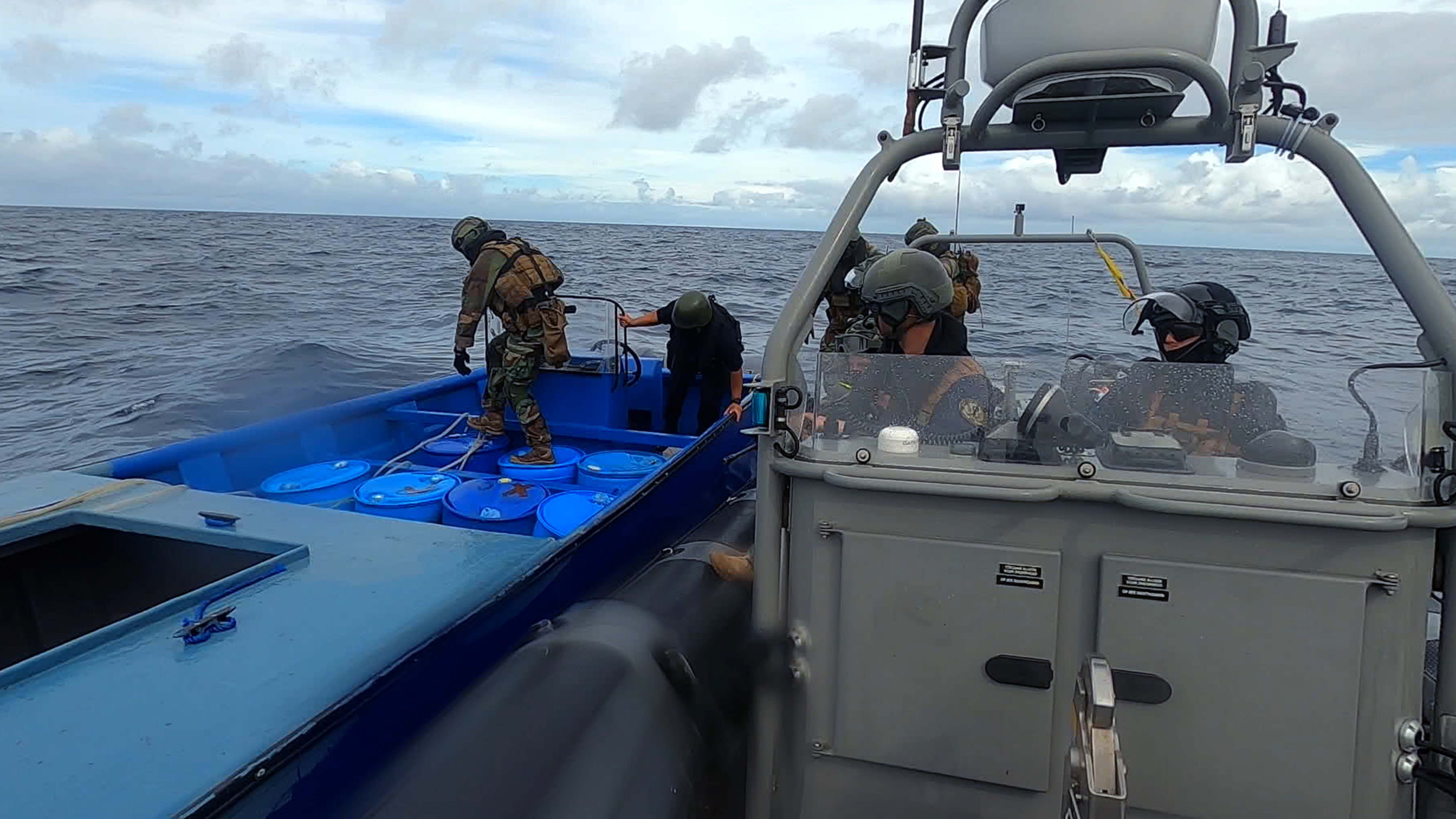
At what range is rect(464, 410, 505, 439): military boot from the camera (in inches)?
247

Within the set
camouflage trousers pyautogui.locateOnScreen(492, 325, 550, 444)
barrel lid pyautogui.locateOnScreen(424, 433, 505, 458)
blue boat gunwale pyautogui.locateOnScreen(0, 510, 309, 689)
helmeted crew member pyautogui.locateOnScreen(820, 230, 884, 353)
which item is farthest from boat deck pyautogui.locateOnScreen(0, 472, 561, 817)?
helmeted crew member pyautogui.locateOnScreen(820, 230, 884, 353)

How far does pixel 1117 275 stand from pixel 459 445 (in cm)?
421

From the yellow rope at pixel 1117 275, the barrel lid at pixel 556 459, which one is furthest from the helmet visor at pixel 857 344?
the barrel lid at pixel 556 459

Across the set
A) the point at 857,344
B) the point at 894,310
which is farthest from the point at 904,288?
the point at 857,344

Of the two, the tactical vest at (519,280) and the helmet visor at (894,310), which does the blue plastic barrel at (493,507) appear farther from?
the helmet visor at (894,310)

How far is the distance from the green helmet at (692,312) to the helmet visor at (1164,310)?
3.77 metres

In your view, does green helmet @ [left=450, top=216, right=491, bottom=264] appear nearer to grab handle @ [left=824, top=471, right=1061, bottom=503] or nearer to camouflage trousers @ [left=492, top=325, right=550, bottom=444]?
camouflage trousers @ [left=492, top=325, right=550, bottom=444]

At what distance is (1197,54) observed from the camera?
210cm

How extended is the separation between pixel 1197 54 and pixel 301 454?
5.25m

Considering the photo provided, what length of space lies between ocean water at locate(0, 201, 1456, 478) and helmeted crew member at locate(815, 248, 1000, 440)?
0.15 metres

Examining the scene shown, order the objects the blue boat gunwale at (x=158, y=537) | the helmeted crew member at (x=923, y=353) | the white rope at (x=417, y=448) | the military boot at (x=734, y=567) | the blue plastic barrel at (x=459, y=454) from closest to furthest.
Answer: the helmeted crew member at (x=923, y=353) → the blue boat gunwale at (x=158, y=537) → the military boot at (x=734, y=567) → the white rope at (x=417, y=448) → the blue plastic barrel at (x=459, y=454)

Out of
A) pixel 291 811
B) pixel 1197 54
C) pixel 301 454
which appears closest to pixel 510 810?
pixel 291 811

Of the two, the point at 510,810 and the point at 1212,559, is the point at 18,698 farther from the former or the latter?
the point at 1212,559

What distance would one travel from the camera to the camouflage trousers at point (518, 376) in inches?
239
